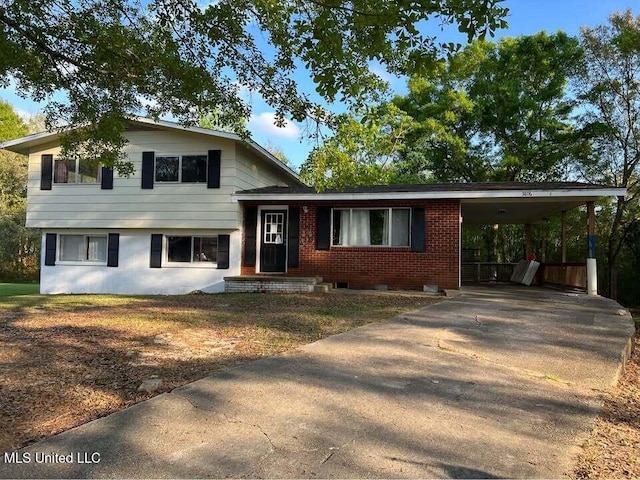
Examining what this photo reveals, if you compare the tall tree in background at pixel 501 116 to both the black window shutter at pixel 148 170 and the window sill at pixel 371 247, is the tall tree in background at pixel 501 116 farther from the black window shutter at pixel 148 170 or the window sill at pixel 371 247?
the black window shutter at pixel 148 170

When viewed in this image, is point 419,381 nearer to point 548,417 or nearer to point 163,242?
point 548,417

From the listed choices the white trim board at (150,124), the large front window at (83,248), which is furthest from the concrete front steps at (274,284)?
the large front window at (83,248)

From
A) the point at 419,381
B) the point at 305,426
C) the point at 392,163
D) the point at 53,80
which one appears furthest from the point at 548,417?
the point at 392,163

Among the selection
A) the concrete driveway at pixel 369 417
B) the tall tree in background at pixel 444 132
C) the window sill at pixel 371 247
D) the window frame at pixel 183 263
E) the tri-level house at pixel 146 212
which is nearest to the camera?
the concrete driveway at pixel 369 417

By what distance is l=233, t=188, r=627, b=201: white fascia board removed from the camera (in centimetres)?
1212

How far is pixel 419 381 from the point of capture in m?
4.64

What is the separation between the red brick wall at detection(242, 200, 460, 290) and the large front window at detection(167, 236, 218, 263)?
8.99 feet

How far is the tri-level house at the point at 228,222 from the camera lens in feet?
45.0

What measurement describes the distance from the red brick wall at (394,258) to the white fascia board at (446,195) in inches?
16.4

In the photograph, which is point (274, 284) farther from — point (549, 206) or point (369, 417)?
point (369, 417)

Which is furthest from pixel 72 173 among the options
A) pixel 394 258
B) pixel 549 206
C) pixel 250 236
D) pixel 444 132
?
pixel 444 132

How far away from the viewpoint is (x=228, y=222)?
1485 centimetres

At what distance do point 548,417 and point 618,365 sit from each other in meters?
2.18

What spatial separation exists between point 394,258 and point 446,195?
2299 mm
